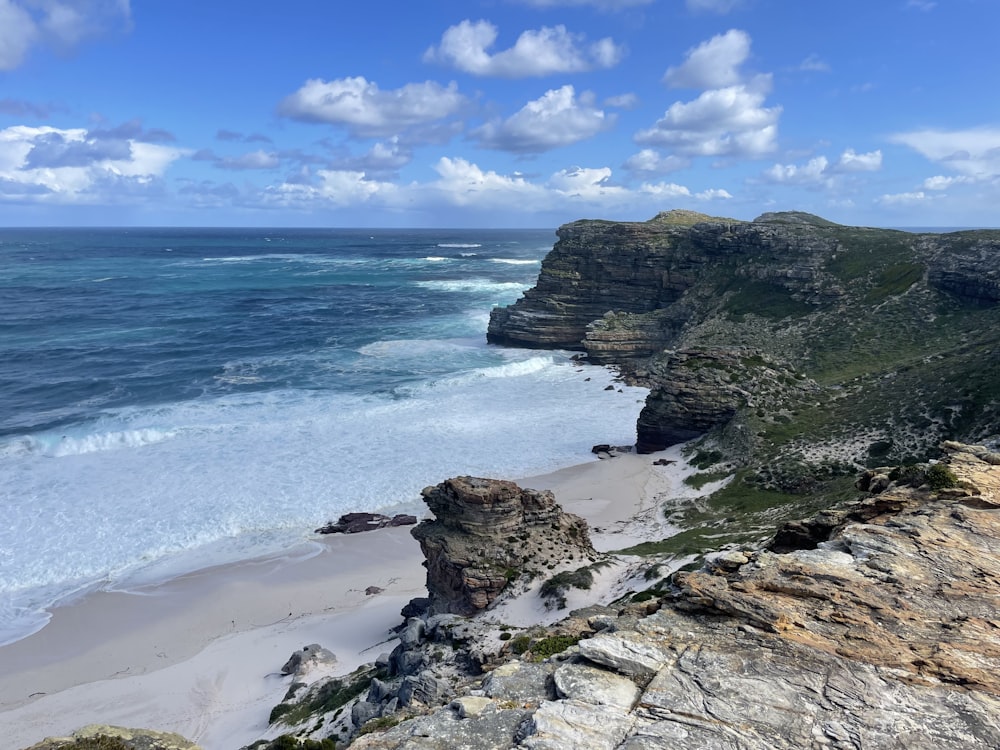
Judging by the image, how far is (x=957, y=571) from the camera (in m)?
12.3

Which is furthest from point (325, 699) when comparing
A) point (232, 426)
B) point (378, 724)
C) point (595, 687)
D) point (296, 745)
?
point (232, 426)

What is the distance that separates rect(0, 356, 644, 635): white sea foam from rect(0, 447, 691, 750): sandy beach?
2.19 meters

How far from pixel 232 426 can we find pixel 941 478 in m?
46.2

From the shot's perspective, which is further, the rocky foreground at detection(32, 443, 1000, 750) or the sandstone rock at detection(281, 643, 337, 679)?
the sandstone rock at detection(281, 643, 337, 679)

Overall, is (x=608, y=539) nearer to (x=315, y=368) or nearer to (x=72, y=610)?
(x=72, y=610)

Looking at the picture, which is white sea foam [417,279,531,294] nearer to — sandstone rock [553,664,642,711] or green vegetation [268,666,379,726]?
green vegetation [268,666,379,726]

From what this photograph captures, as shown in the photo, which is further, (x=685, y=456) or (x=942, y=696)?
(x=685, y=456)

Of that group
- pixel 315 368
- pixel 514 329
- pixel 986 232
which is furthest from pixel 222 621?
pixel 986 232

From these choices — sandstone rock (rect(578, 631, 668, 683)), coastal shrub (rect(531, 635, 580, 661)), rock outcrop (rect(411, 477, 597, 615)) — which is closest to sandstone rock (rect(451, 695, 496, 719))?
sandstone rock (rect(578, 631, 668, 683))

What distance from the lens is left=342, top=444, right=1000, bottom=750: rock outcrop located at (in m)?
9.38

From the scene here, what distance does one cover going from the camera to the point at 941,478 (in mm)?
15781

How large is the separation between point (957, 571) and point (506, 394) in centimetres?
4769

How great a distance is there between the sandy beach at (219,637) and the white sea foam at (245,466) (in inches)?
86.1

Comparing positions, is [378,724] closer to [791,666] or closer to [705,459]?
[791,666]
